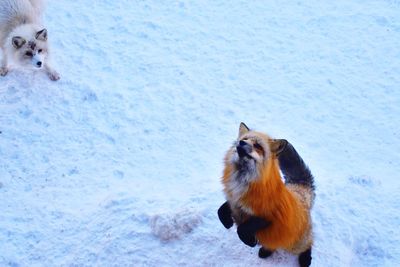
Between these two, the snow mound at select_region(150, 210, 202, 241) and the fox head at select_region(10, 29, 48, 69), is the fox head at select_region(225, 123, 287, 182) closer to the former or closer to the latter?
the snow mound at select_region(150, 210, 202, 241)

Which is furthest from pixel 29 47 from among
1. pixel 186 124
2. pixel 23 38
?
pixel 186 124

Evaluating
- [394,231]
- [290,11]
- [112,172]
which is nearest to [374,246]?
[394,231]

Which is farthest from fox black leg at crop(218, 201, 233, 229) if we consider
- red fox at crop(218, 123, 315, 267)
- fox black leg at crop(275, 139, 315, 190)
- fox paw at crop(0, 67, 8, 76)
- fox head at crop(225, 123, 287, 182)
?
fox paw at crop(0, 67, 8, 76)

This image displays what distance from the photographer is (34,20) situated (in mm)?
6957

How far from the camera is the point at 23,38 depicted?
6.40 metres

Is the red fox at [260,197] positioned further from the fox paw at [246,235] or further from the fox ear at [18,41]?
the fox ear at [18,41]

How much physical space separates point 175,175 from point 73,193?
1.32m

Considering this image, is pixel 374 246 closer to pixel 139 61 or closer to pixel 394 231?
pixel 394 231

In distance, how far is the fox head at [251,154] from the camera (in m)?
3.52

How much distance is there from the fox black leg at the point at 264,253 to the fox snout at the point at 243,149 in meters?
1.17

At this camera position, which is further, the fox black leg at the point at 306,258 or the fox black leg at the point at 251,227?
the fox black leg at the point at 306,258

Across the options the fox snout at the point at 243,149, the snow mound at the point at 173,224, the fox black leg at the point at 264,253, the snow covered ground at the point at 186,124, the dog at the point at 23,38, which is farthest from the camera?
the dog at the point at 23,38

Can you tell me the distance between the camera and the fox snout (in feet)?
11.5

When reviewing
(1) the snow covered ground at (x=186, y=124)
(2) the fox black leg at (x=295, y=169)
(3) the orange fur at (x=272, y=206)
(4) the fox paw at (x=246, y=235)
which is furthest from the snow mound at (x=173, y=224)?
(2) the fox black leg at (x=295, y=169)
